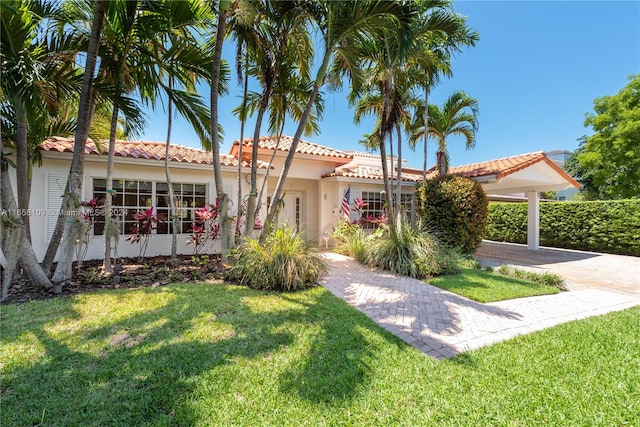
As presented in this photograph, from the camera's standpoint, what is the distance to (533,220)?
53.5 ft

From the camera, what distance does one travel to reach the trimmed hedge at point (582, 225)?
1338 cm

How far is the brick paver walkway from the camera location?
4.36 m

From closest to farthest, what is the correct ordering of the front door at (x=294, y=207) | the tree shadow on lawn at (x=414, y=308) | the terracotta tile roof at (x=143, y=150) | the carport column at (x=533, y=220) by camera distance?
the tree shadow on lawn at (x=414, y=308) → the terracotta tile roof at (x=143, y=150) → the front door at (x=294, y=207) → the carport column at (x=533, y=220)

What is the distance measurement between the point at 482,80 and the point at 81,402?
56.8 feet

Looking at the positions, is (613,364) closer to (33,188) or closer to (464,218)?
(464,218)

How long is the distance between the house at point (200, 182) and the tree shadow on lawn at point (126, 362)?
4.05 meters

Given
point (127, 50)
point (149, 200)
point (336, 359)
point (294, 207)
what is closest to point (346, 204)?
point (294, 207)

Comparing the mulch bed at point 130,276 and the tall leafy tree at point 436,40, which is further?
the tall leafy tree at point 436,40

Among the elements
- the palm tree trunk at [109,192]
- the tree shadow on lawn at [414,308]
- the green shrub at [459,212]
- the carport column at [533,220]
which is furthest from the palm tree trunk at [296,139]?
the carport column at [533,220]

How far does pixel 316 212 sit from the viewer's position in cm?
1596

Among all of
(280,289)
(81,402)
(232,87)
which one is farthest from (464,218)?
(81,402)

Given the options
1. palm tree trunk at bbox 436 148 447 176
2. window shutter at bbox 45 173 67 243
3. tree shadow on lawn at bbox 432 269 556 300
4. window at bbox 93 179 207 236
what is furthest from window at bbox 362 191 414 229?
window shutter at bbox 45 173 67 243

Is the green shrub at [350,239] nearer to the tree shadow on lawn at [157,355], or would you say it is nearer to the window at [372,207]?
the window at [372,207]

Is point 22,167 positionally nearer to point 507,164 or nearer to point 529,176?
point 507,164
